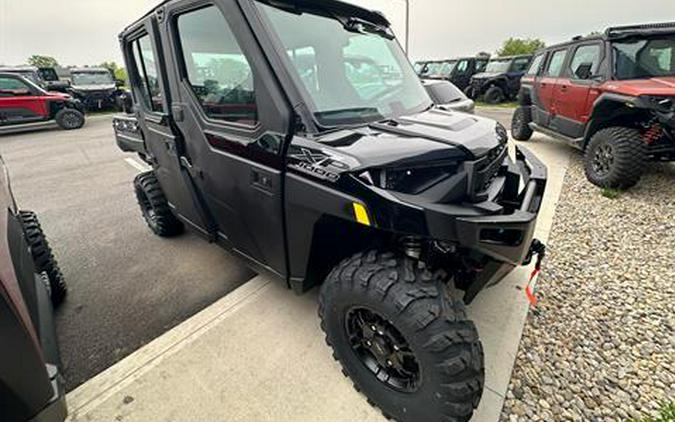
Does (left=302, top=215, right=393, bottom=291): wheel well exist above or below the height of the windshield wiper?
below

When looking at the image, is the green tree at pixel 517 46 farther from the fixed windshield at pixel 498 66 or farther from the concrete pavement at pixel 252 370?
the concrete pavement at pixel 252 370

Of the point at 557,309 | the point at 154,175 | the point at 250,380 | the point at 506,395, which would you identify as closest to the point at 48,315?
the point at 250,380

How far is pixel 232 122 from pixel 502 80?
16.0 metres

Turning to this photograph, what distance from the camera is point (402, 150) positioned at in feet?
4.71

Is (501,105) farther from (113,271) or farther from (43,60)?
(43,60)

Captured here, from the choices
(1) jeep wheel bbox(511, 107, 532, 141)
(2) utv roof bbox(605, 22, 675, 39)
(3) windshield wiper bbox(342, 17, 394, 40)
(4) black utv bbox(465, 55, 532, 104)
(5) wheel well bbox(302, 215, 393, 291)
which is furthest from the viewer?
(4) black utv bbox(465, 55, 532, 104)

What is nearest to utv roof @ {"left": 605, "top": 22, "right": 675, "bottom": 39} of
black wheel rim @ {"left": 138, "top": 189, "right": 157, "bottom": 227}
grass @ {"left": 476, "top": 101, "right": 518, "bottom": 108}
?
black wheel rim @ {"left": 138, "top": 189, "right": 157, "bottom": 227}

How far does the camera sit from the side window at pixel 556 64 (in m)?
5.97

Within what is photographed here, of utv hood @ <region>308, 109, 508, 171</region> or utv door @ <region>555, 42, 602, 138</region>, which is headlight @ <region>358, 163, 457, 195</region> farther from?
utv door @ <region>555, 42, 602, 138</region>

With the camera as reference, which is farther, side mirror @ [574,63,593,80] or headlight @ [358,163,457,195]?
side mirror @ [574,63,593,80]

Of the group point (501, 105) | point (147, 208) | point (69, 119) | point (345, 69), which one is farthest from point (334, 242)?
point (501, 105)

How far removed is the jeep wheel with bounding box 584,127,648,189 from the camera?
13.4 feet

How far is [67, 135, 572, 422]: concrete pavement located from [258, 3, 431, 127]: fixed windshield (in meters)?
1.40

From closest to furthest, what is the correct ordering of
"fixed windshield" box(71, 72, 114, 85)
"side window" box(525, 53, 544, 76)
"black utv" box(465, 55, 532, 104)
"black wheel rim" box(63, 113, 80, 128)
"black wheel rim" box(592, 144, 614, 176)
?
1. "black wheel rim" box(592, 144, 614, 176)
2. "side window" box(525, 53, 544, 76)
3. "black wheel rim" box(63, 113, 80, 128)
4. "black utv" box(465, 55, 532, 104)
5. "fixed windshield" box(71, 72, 114, 85)
